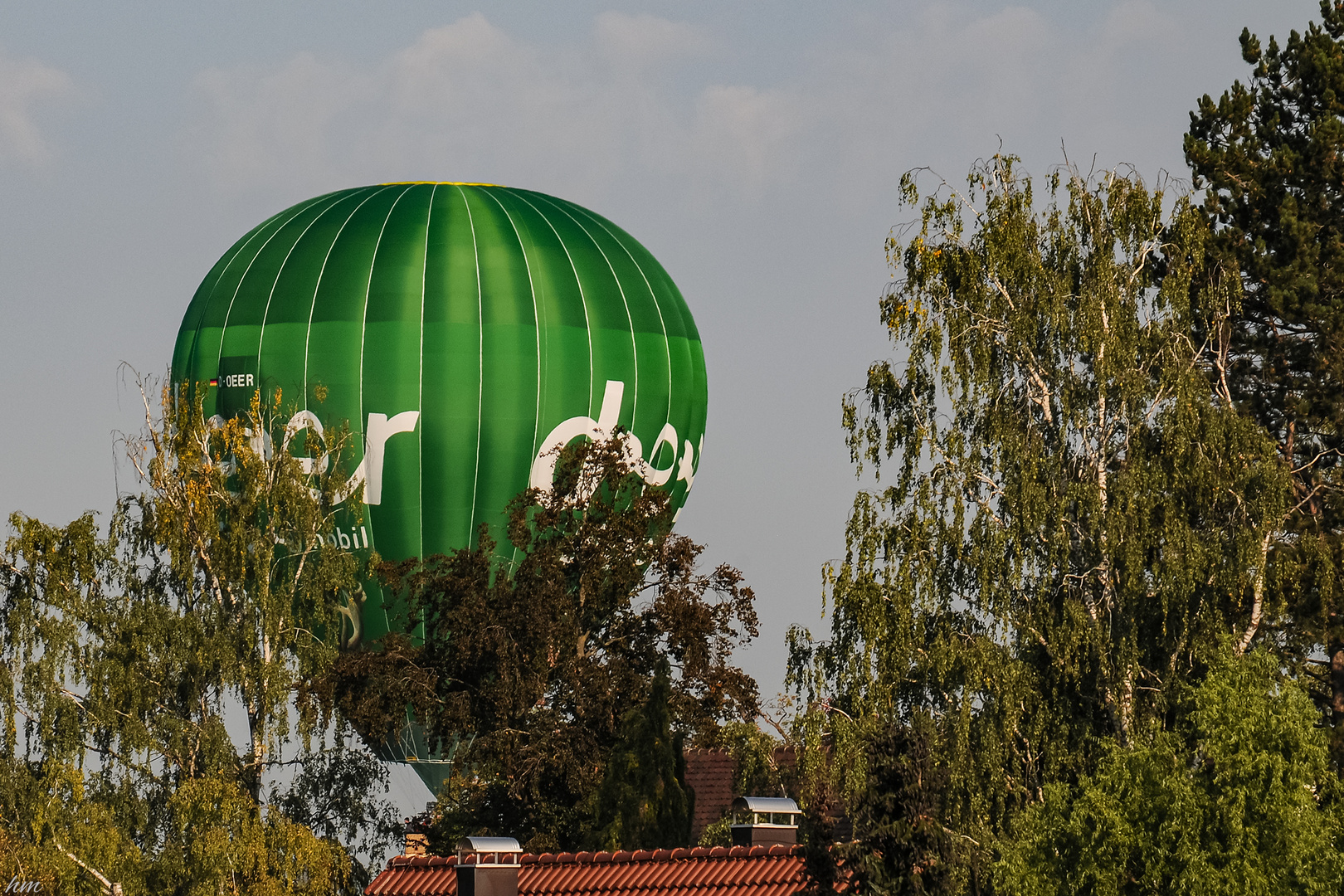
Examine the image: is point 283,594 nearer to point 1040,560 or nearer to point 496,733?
point 496,733

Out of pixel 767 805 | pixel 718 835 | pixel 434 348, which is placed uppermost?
pixel 434 348

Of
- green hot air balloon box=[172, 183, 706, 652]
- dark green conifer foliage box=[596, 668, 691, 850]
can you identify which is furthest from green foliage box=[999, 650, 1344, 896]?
green hot air balloon box=[172, 183, 706, 652]

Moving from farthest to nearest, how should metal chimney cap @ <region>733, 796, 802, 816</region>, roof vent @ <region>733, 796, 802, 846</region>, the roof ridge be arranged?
1. roof vent @ <region>733, 796, 802, 846</region>
2. metal chimney cap @ <region>733, 796, 802, 816</region>
3. the roof ridge

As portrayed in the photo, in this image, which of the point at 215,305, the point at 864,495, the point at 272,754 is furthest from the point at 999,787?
the point at 215,305

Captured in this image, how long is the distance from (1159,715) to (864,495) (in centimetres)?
422

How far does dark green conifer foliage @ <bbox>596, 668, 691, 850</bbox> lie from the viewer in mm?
30250

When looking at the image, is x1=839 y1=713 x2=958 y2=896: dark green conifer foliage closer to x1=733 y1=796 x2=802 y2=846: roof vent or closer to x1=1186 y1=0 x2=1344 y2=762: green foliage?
x1=733 y1=796 x2=802 y2=846: roof vent

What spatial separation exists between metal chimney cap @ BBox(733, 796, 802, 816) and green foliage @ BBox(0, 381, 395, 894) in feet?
25.0

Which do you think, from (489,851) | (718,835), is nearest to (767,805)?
(489,851)

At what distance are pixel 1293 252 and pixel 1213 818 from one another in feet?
35.5

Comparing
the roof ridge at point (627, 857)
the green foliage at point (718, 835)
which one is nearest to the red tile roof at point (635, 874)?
the roof ridge at point (627, 857)

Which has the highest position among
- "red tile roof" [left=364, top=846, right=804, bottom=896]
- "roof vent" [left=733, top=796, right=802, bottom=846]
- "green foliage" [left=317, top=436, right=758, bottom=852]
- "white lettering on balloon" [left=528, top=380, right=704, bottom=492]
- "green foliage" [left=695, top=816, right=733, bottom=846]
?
"white lettering on balloon" [left=528, top=380, right=704, bottom=492]

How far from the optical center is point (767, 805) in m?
25.0

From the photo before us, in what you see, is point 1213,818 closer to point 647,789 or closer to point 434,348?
point 647,789
